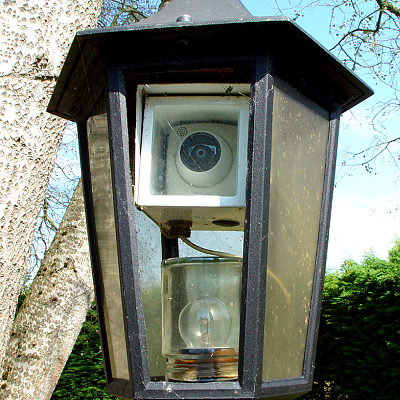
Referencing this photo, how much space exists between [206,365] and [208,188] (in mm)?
488

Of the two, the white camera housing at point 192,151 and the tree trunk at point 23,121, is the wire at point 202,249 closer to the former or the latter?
the white camera housing at point 192,151

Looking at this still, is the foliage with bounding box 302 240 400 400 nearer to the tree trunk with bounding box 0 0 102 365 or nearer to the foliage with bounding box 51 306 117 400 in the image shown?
the foliage with bounding box 51 306 117 400

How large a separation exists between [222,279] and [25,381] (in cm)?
134

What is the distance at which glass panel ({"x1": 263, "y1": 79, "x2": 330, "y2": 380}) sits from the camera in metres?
1.02

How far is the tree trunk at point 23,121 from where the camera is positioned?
1.39 metres

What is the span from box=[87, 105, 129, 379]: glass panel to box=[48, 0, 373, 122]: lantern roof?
15 centimetres

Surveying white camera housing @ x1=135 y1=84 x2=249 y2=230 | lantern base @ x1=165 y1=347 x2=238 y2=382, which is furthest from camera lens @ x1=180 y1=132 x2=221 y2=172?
lantern base @ x1=165 y1=347 x2=238 y2=382

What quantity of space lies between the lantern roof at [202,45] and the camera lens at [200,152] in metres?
0.29

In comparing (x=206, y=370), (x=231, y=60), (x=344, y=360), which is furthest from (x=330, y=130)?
(x=344, y=360)

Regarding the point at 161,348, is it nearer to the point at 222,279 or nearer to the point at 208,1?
the point at 222,279

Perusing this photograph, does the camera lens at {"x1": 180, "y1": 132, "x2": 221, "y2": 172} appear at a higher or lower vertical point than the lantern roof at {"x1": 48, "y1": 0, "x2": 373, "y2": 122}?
lower

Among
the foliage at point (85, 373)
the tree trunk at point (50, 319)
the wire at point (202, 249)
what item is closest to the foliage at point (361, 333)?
the foliage at point (85, 373)

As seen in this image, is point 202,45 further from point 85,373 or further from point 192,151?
point 85,373

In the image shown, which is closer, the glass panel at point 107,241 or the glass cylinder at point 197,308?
the glass panel at point 107,241
